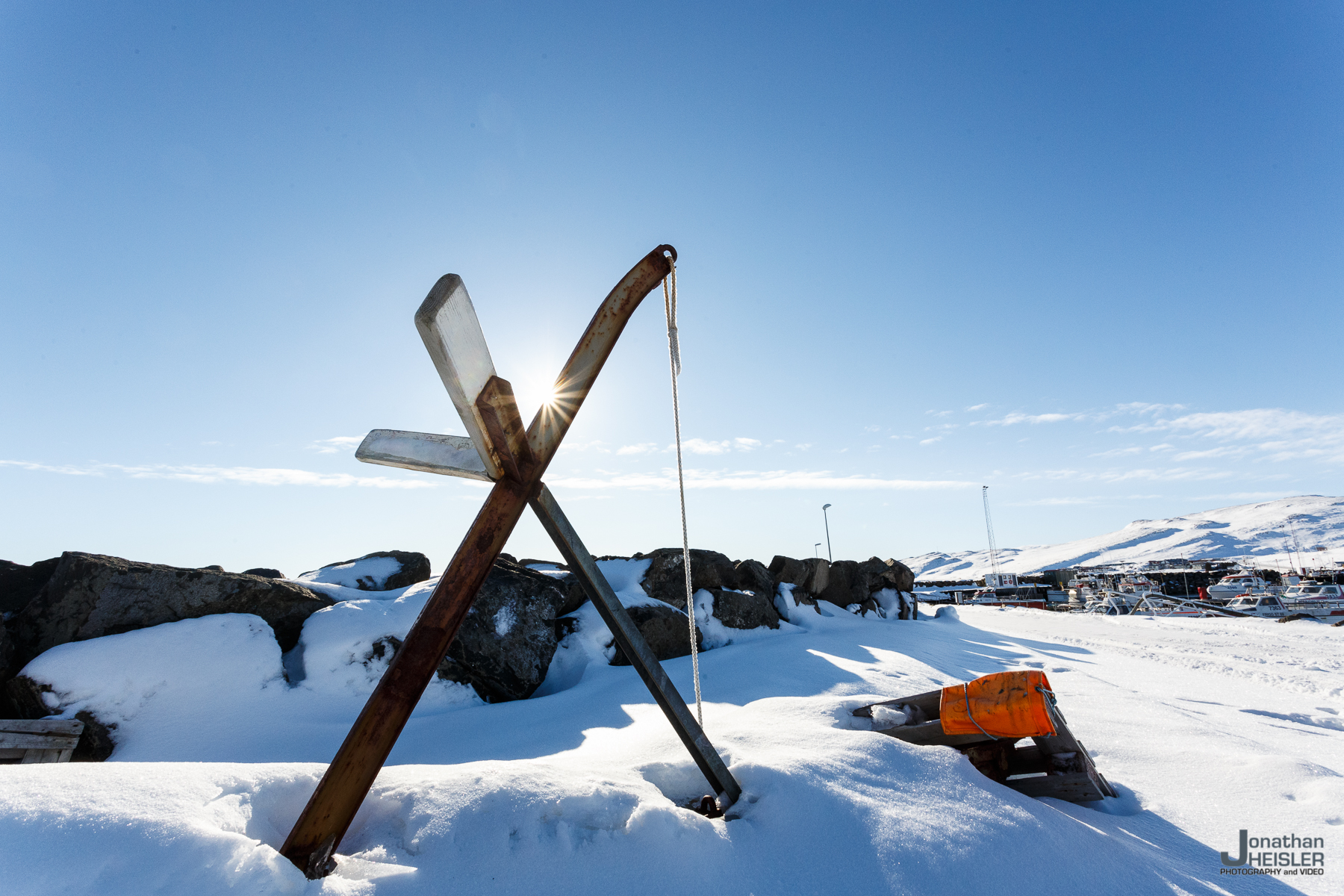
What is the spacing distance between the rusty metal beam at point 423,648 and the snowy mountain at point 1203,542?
111 metres

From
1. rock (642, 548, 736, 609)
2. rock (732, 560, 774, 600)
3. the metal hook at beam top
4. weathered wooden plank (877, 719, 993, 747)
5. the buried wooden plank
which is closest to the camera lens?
the metal hook at beam top

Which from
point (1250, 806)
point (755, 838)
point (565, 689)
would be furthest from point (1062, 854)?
point (565, 689)

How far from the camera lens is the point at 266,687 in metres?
4.93

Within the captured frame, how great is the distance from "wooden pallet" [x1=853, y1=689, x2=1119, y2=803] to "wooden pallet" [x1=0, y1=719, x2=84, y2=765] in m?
5.47

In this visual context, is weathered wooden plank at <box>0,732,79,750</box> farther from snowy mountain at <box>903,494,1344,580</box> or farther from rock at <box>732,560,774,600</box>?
snowy mountain at <box>903,494,1344,580</box>

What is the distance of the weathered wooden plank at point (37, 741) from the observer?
375 cm

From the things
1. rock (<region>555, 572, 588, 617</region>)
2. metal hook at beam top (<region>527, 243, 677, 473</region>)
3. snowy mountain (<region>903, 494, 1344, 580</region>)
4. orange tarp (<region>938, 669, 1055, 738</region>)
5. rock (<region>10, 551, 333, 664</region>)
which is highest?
metal hook at beam top (<region>527, 243, 677, 473</region>)

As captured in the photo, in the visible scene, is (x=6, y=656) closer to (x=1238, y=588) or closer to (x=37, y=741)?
(x=37, y=741)

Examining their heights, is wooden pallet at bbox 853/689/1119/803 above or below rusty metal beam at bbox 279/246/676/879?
below

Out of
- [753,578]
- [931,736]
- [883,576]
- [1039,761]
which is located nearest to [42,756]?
[931,736]

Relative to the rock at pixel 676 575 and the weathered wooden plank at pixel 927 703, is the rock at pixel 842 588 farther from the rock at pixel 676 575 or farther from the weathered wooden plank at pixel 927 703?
the weathered wooden plank at pixel 927 703

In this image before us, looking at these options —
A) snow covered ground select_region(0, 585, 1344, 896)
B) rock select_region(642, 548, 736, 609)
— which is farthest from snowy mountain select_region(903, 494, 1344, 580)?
snow covered ground select_region(0, 585, 1344, 896)

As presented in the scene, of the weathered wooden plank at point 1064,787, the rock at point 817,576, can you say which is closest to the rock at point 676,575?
the rock at point 817,576

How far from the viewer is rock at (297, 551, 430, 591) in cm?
764
